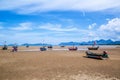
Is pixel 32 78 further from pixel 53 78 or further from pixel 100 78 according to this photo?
pixel 100 78

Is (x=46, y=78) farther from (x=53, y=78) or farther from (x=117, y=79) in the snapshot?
(x=117, y=79)

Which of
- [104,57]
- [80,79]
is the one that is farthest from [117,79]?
[104,57]

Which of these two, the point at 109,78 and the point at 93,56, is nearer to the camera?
the point at 109,78

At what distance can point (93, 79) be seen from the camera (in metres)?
14.2

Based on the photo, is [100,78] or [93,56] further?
[93,56]

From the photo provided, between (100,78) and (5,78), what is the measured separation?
8670 mm

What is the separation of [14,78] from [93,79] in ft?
23.4

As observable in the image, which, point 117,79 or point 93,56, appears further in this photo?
point 93,56

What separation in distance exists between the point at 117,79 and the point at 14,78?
9228mm

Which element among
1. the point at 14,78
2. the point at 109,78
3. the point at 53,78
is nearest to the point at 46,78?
the point at 53,78

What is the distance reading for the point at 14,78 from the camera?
14945 millimetres

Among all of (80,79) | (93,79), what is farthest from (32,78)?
(93,79)

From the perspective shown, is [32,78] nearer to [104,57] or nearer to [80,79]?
[80,79]

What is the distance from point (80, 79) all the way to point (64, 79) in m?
1.40
